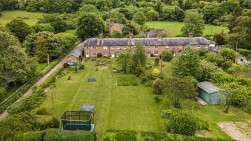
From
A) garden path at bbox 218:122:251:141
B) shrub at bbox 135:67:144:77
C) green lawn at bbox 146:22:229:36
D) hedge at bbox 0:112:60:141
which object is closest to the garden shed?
garden path at bbox 218:122:251:141

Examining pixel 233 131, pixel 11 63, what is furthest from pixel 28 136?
pixel 233 131

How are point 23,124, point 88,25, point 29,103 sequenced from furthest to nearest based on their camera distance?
1. point 88,25
2. point 29,103
3. point 23,124

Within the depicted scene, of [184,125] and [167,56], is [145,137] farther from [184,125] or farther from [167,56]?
[167,56]

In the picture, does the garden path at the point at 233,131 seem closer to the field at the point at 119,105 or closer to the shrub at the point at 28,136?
the field at the point at 119,105

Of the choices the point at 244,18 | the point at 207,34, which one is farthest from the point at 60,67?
the point at 207,34

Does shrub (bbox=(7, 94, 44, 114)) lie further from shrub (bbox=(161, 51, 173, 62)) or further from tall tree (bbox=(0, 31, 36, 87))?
shrub (bbox=(161, 51, 173, 62))

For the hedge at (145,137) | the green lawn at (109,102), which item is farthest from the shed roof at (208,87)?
the hedge at (145,137)
